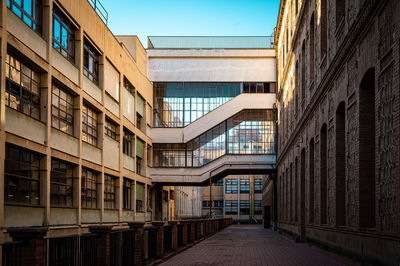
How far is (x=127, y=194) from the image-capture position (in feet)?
127

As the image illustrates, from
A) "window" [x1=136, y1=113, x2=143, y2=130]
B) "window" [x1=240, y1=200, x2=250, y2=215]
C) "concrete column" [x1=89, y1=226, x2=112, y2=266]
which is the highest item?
"window" [x1=136, y1=113, x2=143, y2=130]

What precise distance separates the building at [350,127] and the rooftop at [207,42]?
2187 cm

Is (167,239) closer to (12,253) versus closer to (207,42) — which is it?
(12,253)

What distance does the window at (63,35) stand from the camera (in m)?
23.6

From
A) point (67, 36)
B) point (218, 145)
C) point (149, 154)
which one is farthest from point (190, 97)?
point (67, 36)

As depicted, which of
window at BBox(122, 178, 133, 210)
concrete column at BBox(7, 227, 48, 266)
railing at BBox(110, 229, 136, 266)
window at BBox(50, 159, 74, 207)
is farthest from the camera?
window at BBox(122, 178, 133, 210)

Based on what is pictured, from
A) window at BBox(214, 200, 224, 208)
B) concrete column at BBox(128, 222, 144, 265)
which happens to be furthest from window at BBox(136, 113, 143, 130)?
window at BBox(214, 200, 224, 208)

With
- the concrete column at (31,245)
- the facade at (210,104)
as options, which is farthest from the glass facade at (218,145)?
the concrete column at (31,245)

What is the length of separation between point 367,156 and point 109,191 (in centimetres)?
2260

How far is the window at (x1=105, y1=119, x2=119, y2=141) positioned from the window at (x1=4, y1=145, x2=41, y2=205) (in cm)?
1158

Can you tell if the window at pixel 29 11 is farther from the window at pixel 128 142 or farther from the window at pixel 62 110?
the window at pixel 128 142

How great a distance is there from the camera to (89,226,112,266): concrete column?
1051 centimetres

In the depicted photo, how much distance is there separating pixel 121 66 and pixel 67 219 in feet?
46.1

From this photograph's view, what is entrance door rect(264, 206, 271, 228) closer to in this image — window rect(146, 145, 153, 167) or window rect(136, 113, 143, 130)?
window rect(146, 145, 153, 167)
